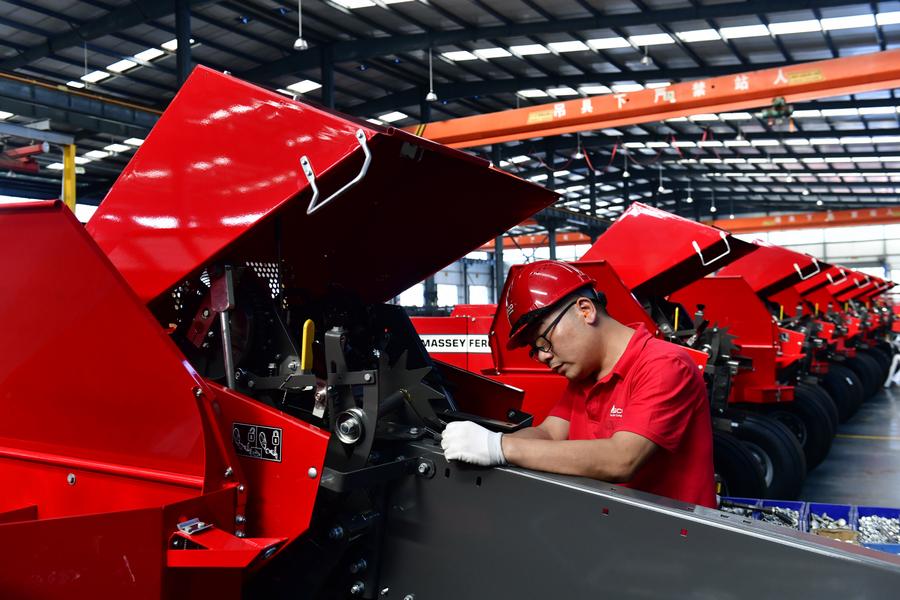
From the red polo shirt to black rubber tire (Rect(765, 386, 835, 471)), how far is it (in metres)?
4.34

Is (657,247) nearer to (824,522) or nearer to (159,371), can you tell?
(824,522)

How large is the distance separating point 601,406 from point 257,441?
908 mm

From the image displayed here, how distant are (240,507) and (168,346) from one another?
1.37ft

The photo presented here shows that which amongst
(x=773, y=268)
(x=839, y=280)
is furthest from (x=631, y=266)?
(x=839, y=280)

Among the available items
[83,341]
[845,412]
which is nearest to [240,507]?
[83,341]

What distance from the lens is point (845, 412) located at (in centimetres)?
793

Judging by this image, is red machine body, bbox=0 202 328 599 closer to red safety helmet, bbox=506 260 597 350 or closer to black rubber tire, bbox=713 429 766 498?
red safety helmet, bbox=506 260 597 350

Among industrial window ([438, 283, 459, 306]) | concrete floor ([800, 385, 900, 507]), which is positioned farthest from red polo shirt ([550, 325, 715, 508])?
industrial window ([438, 283, 459, 306])

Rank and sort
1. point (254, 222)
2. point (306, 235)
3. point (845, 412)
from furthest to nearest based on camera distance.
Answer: point (845, 412) → point (306, 235) → point (254, 222)

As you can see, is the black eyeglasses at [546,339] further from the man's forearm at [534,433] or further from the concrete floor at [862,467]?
the concrete floor at [862,467]

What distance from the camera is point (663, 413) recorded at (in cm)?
177

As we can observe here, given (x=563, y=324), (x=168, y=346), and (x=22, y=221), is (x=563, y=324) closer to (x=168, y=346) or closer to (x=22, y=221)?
(x=168, y=346)

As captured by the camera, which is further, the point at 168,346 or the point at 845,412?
the point at 845,412

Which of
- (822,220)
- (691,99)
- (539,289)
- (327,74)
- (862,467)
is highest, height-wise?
(327,74)
